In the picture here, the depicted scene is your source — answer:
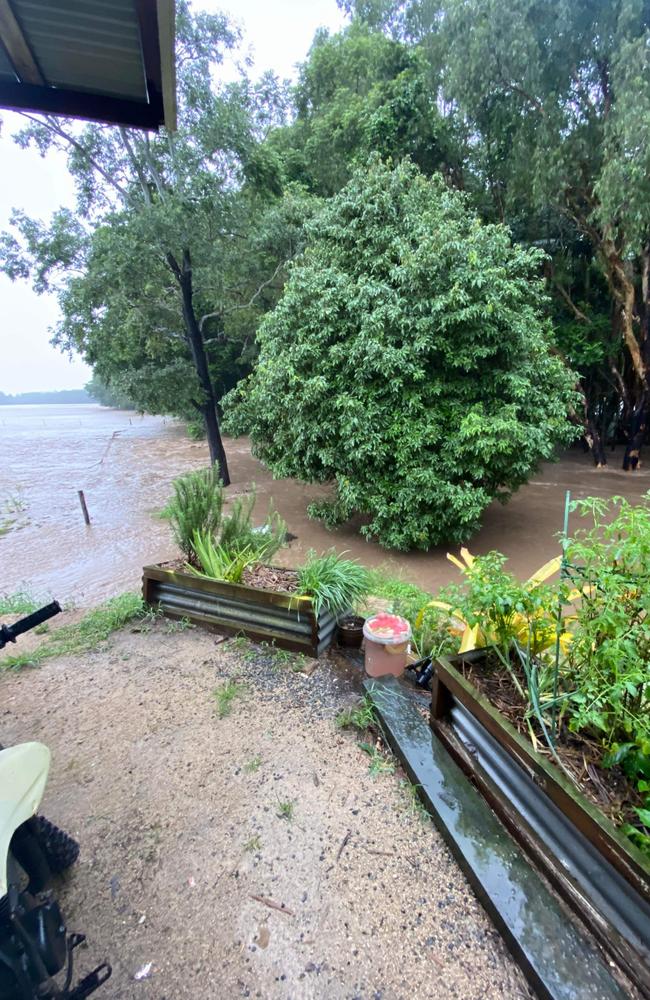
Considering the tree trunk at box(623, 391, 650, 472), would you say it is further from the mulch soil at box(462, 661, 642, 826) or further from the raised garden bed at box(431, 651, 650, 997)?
the raised garden bed at box(431, 651, 650, 997)

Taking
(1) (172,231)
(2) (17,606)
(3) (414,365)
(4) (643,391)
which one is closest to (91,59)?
(2) (17,606)

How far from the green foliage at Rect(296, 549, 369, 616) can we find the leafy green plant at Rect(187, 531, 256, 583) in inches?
15.4

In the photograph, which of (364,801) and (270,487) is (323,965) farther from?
(270,487)

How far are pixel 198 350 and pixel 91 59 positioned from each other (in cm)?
823

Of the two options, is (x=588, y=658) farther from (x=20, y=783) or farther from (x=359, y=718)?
(x=20, y=783)

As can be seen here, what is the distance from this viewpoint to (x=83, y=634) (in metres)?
2.86

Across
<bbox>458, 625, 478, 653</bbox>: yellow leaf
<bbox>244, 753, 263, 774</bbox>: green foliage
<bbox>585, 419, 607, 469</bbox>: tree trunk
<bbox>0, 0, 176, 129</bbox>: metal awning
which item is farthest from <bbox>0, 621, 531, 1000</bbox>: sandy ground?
<bbox>585, 419, 607, 469</bbox>: tree trunk

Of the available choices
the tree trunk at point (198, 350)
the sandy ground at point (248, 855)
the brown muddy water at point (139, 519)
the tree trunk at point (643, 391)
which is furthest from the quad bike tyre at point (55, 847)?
the tree trunk at point (643, 391)

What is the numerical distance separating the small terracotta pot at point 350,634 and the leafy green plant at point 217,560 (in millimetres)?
704

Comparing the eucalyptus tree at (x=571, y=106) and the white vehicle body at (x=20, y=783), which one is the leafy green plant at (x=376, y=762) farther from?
the eucalyptus tree at (x=571, y=106)

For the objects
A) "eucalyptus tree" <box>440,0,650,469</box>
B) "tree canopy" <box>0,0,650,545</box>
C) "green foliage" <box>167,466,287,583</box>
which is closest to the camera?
"green foliage" <box>167,466,287,583</box>

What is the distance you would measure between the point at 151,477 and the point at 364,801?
37.3 ft

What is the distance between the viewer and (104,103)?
6.01ft

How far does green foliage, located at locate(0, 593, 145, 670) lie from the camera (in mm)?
2609
